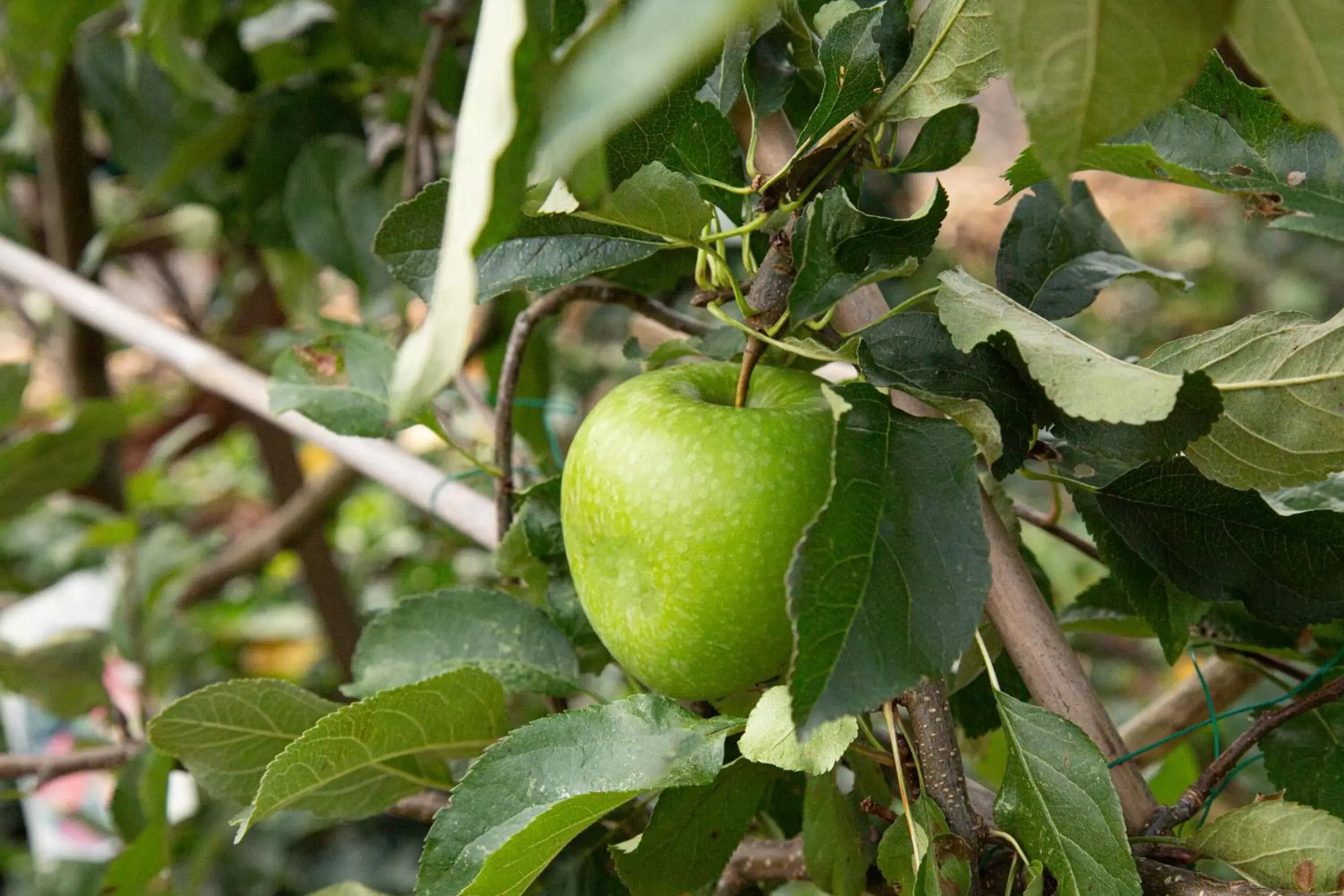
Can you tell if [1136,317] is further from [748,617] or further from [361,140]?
[748,617]

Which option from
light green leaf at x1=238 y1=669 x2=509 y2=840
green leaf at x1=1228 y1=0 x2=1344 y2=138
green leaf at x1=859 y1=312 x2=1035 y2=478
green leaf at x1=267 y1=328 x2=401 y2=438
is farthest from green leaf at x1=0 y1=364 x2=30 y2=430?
green leaf at x1=1228 y1=0 x2=1344 y2=138

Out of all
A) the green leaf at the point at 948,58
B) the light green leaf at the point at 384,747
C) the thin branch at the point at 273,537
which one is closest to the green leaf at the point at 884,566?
the green leaf at the point at 948,58

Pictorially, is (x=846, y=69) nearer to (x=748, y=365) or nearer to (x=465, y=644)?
(x=748, y=365)

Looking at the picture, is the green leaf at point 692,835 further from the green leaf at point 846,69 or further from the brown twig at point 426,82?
the brown twig at point 426,82

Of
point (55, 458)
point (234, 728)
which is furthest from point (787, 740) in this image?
point (55, 458)

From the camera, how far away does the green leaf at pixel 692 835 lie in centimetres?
38

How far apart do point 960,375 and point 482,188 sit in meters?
0.19

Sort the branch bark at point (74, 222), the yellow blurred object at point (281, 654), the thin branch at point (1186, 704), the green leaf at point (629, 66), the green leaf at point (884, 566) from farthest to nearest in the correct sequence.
Result: 1. the yellow blurred object at point (281, 654)
2. the branch bark at point (74, 222)
3. the thin branch at point (1186, 704)
4. the green leaf at point (884, 566)
5. the green leaf at point (629, 66)

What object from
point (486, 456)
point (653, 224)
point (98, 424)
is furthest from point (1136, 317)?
point (653, 224)

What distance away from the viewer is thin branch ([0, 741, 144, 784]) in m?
0.69

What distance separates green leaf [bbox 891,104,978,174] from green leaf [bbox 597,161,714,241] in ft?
0.28

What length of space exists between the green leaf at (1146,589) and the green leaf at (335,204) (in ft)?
2.08

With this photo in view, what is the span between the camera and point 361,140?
35.9 inches

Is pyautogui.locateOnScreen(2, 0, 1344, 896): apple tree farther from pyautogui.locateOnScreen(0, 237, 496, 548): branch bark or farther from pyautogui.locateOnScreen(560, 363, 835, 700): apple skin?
pyautogui.locateOnScreen(0, 237, 496, 548): branch bark
